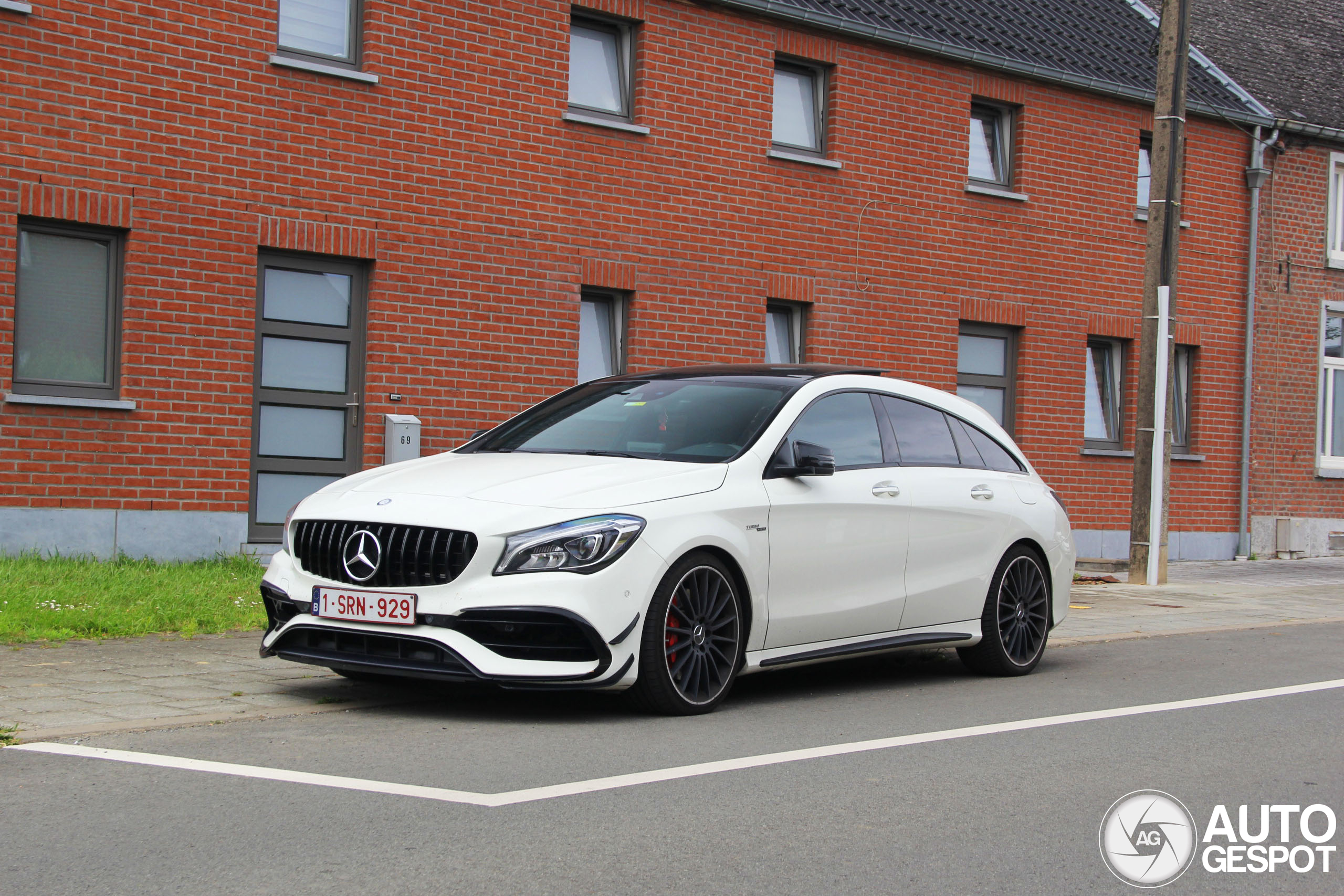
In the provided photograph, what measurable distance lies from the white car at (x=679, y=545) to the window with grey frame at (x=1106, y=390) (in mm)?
11543

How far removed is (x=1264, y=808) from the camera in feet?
17.1

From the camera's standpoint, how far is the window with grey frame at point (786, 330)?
16938 mm

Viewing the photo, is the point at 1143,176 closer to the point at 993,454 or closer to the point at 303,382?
the point at 303,382

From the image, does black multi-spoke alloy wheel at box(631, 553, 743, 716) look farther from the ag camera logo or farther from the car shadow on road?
the ag camera logo

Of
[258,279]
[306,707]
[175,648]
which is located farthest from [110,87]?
[306,707]

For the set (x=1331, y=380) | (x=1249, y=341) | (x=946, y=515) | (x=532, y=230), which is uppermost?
(x=532, y=230)

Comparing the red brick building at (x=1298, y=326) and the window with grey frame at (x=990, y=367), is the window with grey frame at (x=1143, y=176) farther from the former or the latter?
the window with grey frame at (x=990, y=367)

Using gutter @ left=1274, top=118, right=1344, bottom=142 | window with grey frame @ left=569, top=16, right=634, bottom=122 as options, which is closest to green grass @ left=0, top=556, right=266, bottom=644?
window with grey frame @ left=569, top=16, right=634, bottom=122

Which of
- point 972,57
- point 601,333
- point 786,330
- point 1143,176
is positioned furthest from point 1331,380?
point 601,333

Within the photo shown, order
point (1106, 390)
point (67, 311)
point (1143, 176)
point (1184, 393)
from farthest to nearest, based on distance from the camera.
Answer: point (1184, 393)
point (1143, 176)
point (1106, 390)
point (67, 311)

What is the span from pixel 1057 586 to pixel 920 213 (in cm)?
944

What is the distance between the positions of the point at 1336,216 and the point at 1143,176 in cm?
375

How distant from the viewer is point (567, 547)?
625 centimetres

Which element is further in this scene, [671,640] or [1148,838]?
[671,640]
